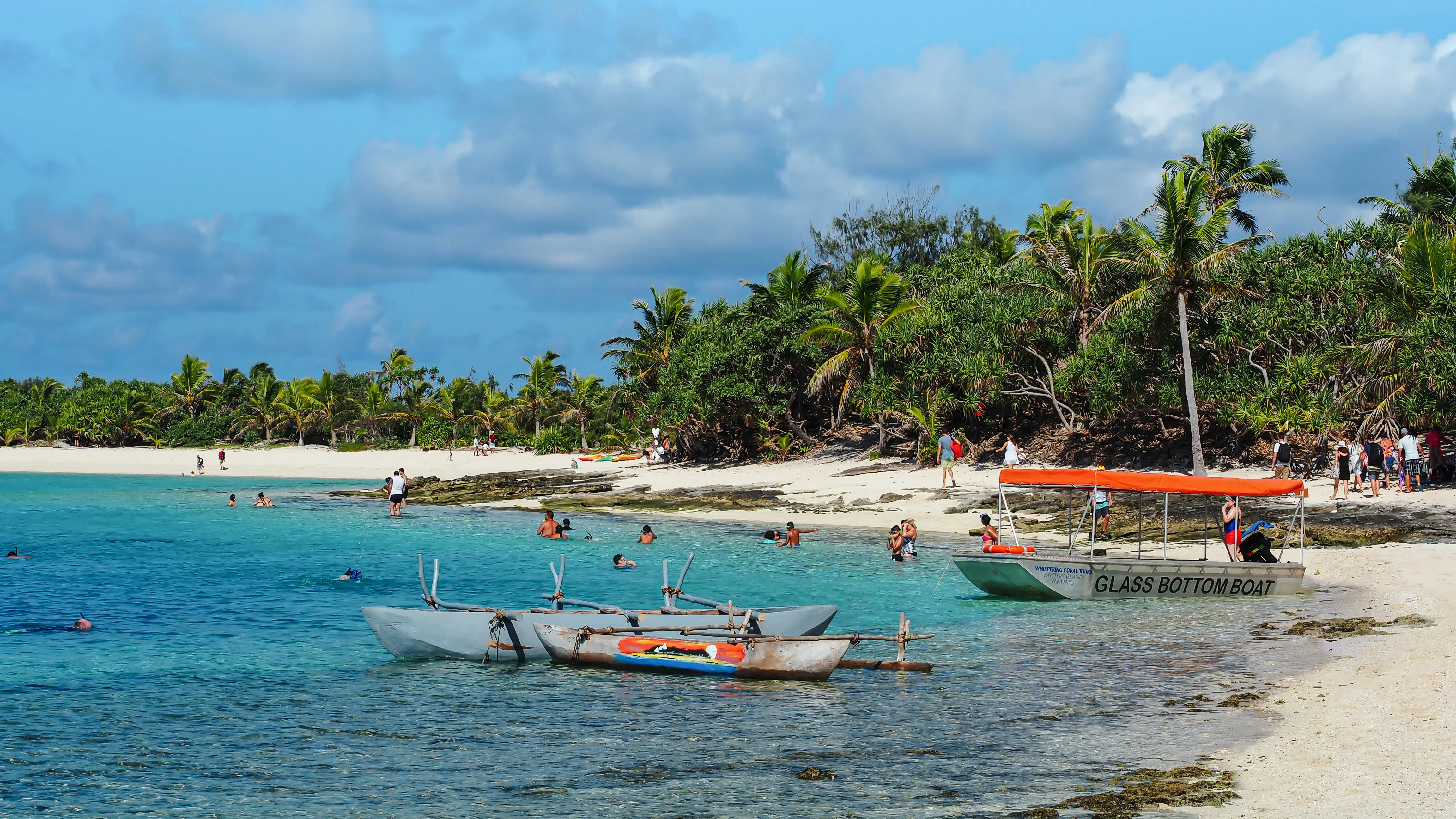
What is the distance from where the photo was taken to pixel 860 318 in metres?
45.0

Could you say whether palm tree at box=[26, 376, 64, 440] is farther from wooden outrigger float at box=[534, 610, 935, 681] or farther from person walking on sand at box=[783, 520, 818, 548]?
wooden outrigger float at box=[534, 610, 935, 681]

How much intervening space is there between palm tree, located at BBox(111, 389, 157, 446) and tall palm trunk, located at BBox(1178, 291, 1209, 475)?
86142mm

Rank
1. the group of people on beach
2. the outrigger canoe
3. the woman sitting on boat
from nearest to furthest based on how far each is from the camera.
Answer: the outrigger canoe, the woman sitting on boat, the group of people on beach

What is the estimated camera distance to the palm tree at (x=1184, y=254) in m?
32.2

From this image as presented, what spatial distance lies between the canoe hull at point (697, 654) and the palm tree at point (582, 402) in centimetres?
5419

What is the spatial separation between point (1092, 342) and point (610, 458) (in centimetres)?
3211

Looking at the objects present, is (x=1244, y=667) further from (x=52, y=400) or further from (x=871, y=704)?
(x=52, y=400)

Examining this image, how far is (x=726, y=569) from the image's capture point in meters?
26.1

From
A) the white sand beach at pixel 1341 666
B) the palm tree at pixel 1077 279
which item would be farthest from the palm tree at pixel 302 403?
the palm tree at pixel 1077 279

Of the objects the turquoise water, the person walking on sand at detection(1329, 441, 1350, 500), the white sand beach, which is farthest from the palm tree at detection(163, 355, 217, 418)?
the person walking on sand at detection(1329, 441, 1350, 500)

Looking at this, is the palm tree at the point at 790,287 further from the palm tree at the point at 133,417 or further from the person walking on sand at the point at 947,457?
the palm tree at the point at 133,417

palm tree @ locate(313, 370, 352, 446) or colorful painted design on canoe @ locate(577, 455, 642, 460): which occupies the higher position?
palm tree @ locate(313, 370, 352, 446)

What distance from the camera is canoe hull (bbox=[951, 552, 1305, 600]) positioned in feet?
64.2

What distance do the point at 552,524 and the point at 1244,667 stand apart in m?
22.2
